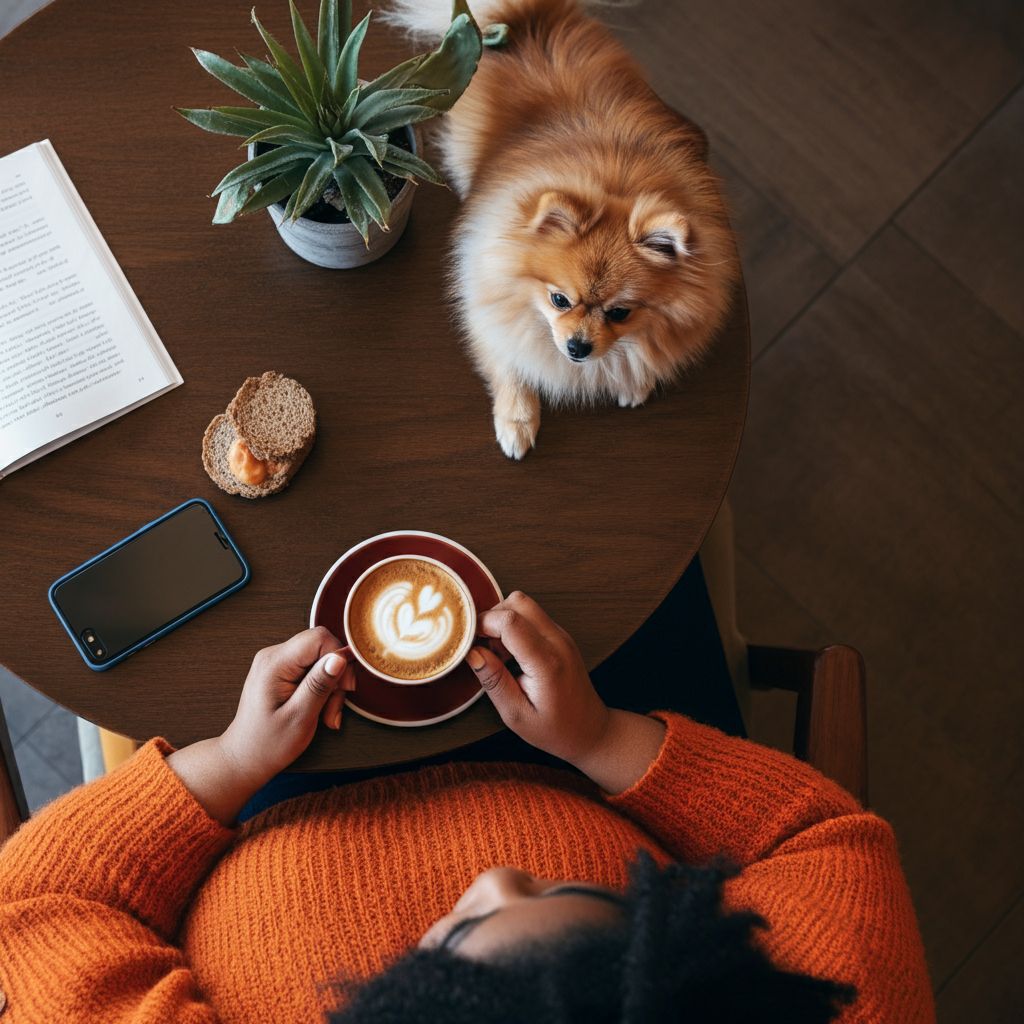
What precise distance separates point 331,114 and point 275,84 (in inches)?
2.8

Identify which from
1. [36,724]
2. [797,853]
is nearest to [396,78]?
[797,853]

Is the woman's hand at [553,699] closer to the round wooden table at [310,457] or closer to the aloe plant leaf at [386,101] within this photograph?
the round wooden table at [310,457]

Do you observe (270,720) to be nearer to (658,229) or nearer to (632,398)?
(632,398)

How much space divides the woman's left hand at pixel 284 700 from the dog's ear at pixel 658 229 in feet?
1.96

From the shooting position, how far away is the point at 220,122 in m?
0.95

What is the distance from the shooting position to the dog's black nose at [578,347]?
3.57ft

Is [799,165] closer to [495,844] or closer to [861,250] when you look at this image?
[861,250]

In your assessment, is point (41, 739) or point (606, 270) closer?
point (606, 270)

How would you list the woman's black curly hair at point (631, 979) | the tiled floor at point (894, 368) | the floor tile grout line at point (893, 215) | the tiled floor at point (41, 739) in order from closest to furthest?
the woman's black curly hair at point (631, 979) < the tiled floor at point (41, 739) < the tiled floor at point (894, 368) < the floor tile grout line at point (893, 215)

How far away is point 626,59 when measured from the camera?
123 centimetres

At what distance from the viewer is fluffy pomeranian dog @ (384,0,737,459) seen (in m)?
1.06

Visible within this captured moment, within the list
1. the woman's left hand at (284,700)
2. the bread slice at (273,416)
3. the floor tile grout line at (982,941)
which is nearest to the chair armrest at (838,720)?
the woman's left hand at (284,700)

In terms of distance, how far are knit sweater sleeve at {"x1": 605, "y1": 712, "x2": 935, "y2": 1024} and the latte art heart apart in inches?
12.3

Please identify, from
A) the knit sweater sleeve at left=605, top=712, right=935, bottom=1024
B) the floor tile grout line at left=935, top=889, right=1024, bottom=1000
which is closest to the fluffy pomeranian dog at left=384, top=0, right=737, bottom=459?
the knit sweater sleeve at left=605, top=712, right=935, bottom=1024
